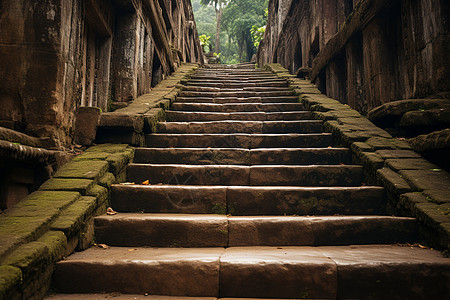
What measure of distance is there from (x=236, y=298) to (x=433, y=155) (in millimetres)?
2607

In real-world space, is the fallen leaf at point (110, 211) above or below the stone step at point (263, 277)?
above

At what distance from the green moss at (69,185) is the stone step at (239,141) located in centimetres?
157

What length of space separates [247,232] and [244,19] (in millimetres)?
26348

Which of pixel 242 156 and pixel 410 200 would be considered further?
pixel 242 156

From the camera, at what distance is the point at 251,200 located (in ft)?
9.05

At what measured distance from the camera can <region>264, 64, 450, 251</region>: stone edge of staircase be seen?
2.18m

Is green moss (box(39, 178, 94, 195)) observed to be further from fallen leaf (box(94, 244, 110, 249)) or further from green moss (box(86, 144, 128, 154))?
green moss (box(86, 144, 128, 154))

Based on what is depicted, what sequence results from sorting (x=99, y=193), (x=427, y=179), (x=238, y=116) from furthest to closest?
(x=238, y=116) → (x=427, y=179) → (x=99, y=193)

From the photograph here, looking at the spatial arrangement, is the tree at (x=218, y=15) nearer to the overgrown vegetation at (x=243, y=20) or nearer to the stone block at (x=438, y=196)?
the overgrown vegetation at (x=243, y=20)

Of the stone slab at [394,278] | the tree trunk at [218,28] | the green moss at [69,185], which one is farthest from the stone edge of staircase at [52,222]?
the tree trunk at [218,28]

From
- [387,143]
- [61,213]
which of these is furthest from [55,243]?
[387,143]

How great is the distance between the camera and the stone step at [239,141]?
13.1 ft

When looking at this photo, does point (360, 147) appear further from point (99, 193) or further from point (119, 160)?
point (99, 193)

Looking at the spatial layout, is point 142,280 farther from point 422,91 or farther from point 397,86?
point 397,86
